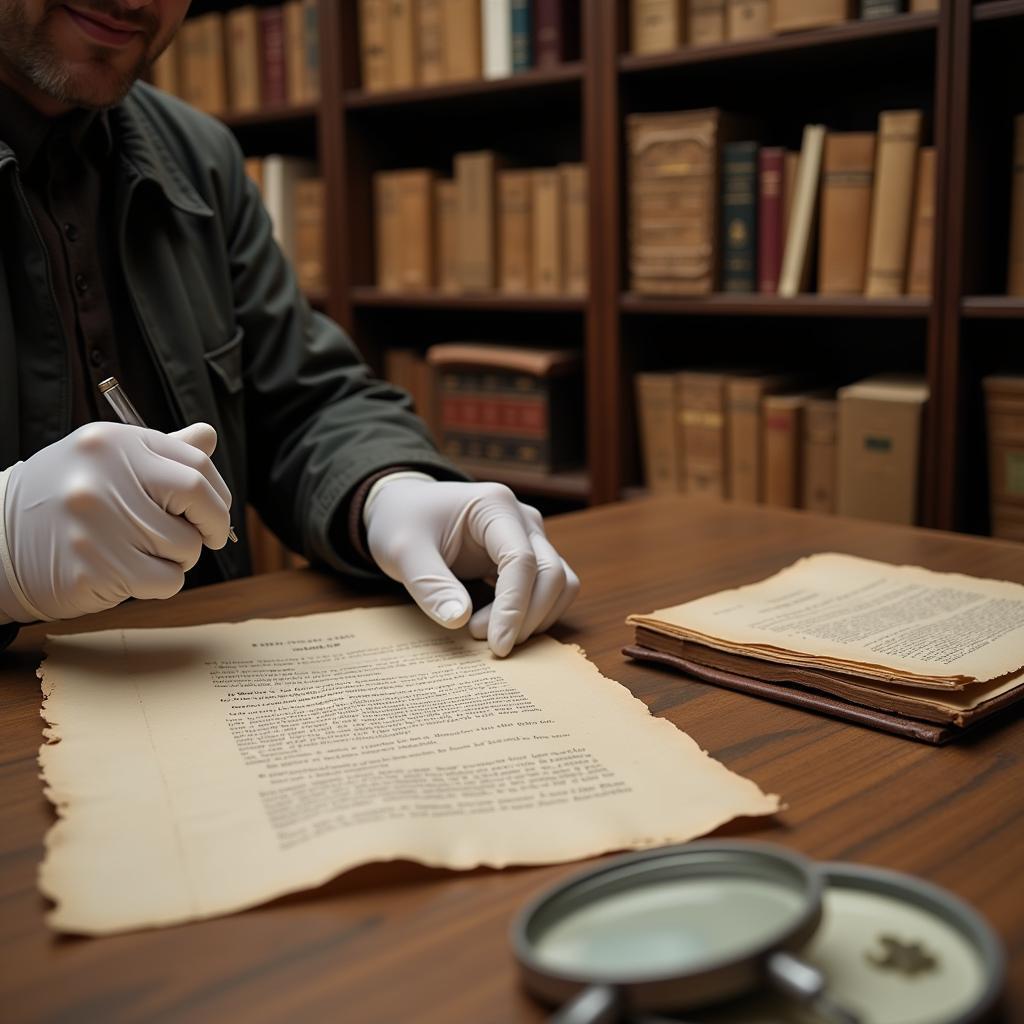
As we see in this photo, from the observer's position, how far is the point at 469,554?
100cm

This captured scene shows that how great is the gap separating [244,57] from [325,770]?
2547mm

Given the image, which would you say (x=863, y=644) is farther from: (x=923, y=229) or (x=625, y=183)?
(x=625, y=183)

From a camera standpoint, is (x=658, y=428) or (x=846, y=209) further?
(x=658, y=428)

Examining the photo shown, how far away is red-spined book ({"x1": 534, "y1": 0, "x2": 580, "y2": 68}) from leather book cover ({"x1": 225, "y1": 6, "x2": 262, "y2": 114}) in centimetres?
81

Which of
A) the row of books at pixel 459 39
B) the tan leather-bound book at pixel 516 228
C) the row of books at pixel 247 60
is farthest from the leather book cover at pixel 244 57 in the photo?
the tan leather-bound book at pixel 516 228

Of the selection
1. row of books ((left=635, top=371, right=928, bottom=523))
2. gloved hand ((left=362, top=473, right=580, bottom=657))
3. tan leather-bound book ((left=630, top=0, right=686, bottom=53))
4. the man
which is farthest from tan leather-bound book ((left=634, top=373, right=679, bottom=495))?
gloved hand ((left=362, top=473, right=580, bottom=657))

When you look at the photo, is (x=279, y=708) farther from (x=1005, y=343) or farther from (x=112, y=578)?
(x=1005, y=343)

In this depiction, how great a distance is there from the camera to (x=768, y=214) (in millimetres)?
2082

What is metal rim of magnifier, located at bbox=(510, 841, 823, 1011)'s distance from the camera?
0.38 m

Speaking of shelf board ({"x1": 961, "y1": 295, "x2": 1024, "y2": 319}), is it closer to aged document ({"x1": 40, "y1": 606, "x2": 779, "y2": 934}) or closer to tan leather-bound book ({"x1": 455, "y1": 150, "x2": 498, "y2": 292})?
tan leather-bound book ({"x1": 455, "y1": 150, "x2": 498, "y2": 292})

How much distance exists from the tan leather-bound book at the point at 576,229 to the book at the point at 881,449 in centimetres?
59

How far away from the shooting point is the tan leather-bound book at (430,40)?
7.98ft

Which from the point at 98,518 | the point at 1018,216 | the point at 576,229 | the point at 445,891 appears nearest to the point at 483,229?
the point at 576,229

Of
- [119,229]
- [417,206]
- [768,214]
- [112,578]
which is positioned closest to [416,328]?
[417,206]
